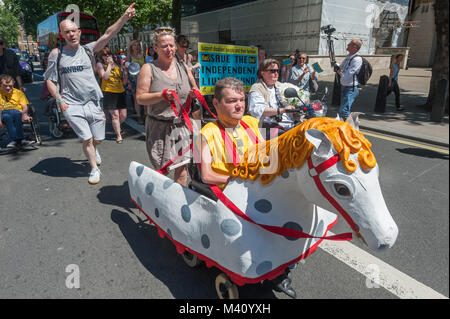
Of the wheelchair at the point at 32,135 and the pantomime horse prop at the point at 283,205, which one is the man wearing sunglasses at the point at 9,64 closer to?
the wheelchair at the point at 32,135

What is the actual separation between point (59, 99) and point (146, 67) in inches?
74.8

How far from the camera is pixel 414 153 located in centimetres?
556

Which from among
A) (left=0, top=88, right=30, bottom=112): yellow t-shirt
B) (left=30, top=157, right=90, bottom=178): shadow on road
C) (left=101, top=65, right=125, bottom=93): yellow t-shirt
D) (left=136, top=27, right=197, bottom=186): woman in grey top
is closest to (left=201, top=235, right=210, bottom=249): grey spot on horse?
(left=136, top=27, right=197, bottom=186): woman in grey top

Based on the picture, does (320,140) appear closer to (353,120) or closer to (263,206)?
(353,120)

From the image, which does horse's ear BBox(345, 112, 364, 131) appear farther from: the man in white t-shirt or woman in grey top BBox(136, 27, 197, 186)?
the man in white t-shirt

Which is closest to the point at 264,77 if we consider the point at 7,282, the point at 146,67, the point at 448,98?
the point at 146,67

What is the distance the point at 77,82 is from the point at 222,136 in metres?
3.09

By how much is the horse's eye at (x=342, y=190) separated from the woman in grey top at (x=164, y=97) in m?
Result: 1.71

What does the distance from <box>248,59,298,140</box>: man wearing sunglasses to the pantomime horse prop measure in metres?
1.59

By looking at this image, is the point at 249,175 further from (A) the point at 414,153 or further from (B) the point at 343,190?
(A) the point at 414,153

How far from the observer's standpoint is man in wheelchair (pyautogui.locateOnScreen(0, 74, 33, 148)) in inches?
251

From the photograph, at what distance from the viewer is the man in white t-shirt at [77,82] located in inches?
164
